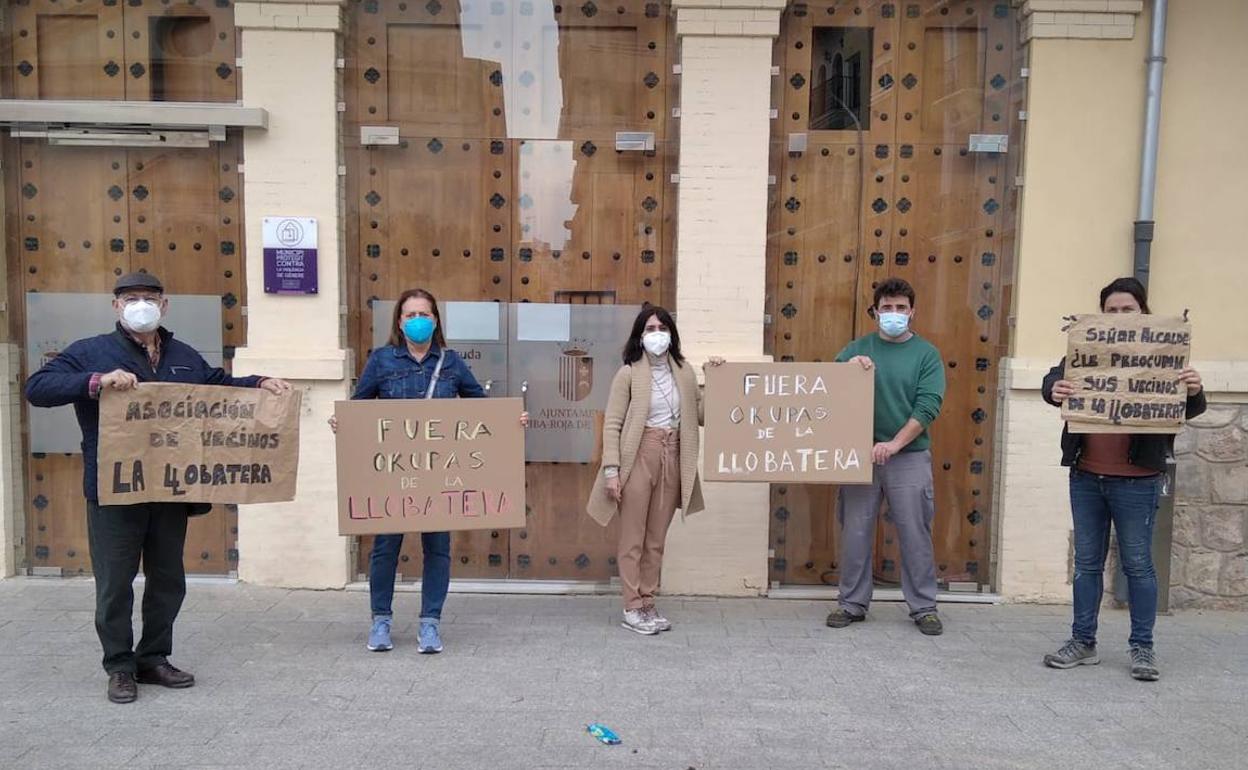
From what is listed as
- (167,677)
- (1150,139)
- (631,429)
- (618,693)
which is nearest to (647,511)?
(631,429)

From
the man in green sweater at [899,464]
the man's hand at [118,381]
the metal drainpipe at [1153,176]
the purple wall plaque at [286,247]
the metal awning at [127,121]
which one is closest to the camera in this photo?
the man's hand at [118,381]

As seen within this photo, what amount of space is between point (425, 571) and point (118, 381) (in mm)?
1856

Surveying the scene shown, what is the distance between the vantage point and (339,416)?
15.9 feet

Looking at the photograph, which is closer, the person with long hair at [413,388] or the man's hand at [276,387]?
the man's hand at [276,387]

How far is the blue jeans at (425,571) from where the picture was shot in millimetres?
4980

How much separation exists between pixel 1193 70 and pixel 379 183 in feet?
18.1

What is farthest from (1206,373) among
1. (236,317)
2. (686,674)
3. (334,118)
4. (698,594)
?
(236,317)

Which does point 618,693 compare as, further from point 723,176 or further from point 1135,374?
point 723,176

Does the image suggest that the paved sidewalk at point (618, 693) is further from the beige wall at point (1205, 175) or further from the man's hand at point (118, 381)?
the beige wall at point (1205, 175)

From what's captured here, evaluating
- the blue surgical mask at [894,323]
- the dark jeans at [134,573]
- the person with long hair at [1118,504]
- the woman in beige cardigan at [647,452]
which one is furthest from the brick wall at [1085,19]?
the dark jeans at [134,573]

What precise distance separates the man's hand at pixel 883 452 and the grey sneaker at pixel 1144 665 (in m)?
1.61

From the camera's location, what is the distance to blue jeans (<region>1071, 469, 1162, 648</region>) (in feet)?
15.4

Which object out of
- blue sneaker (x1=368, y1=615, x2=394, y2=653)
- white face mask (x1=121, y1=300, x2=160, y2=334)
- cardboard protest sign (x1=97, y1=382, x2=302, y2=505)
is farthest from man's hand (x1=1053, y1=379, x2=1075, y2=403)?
white face mask (x1=121, y1=300, x2=160, y2=334)

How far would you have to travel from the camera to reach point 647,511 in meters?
5.39
